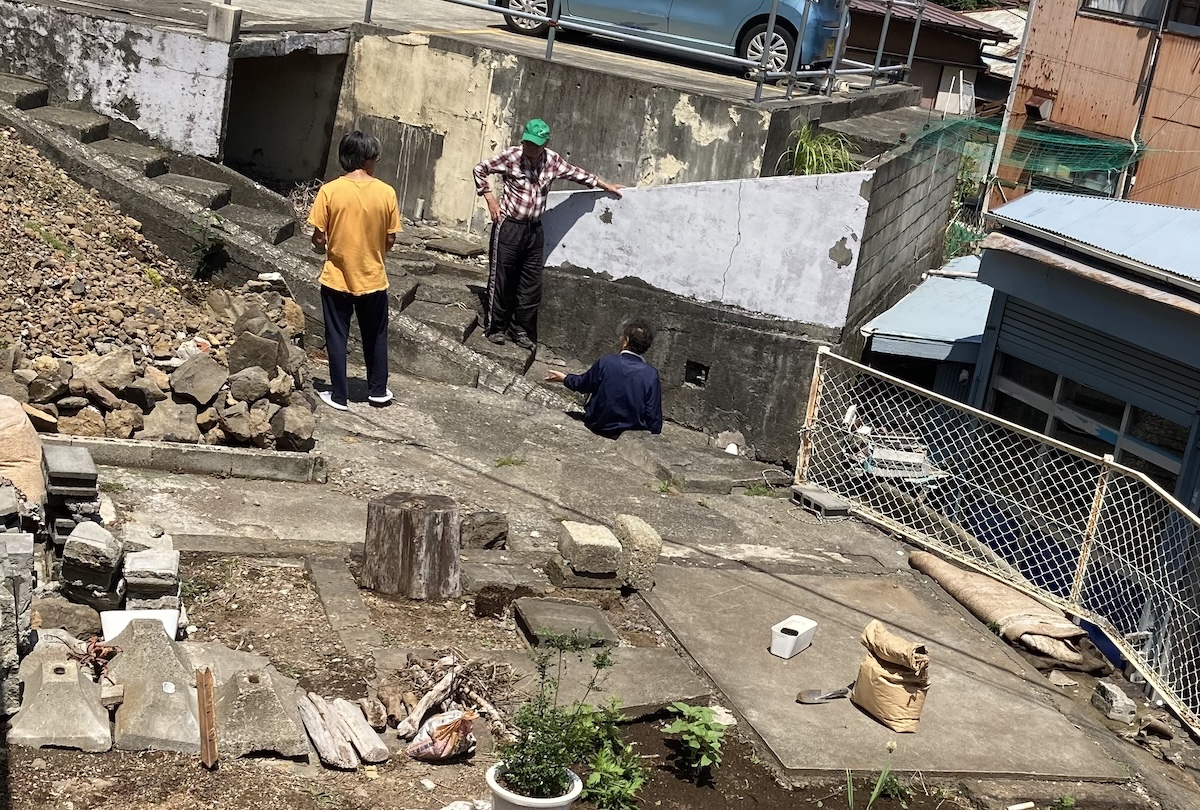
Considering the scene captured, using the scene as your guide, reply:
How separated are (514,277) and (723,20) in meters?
3.97

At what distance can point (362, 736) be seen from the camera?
461 centimetres

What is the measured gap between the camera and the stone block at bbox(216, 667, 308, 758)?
4383mm

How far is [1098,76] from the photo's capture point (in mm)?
19188

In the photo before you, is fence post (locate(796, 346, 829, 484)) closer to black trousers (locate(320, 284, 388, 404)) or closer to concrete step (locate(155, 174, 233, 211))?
black trousers (locate(320, 284, 388, 404))

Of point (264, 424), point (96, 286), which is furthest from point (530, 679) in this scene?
point (96, 286)

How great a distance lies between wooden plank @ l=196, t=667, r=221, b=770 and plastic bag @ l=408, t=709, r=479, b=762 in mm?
730

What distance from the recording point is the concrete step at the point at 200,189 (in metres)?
9.38

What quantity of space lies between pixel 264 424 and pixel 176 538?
49.4 inches

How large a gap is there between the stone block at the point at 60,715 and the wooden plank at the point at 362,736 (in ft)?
2.67

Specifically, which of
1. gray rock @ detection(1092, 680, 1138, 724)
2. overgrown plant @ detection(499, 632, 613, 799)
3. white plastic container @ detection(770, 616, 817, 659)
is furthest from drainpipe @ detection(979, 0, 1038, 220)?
overgrown plant @ detection(499, 632, 613, 799)

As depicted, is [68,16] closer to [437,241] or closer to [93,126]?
[93,126]

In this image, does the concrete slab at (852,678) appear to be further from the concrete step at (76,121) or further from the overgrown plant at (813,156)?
the concrete step at (76,121)

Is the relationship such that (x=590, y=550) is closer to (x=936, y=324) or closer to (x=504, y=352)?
(x=504, y=352)

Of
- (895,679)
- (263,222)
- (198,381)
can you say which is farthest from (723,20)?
(895,679)
